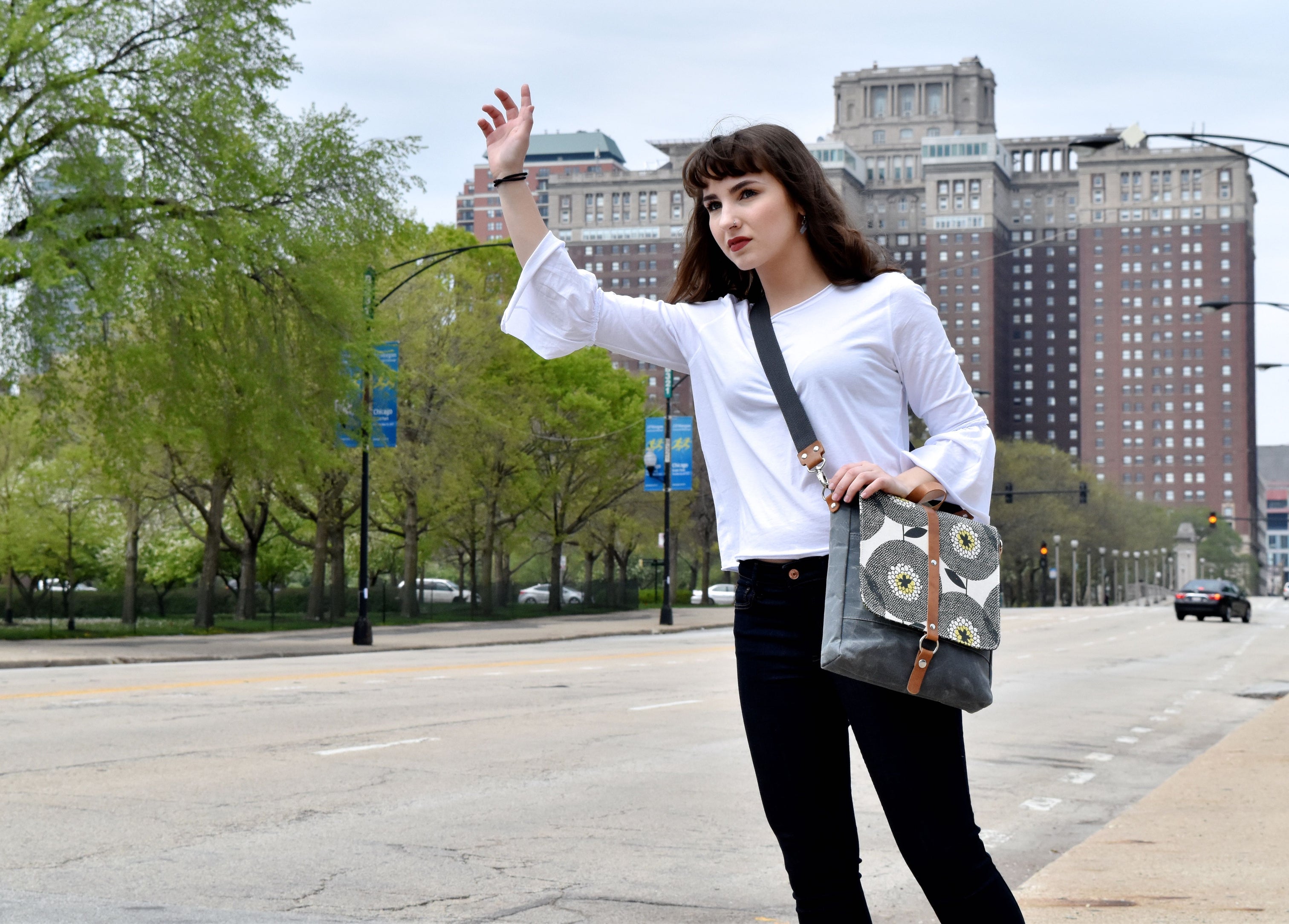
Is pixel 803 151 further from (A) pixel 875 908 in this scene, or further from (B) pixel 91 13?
(B) pixel 91 13

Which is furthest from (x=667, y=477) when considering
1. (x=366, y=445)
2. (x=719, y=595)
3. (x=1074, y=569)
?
(x=1074, y=569)

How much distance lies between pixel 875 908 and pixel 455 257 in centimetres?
3937

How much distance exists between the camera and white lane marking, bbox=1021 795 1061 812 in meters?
9.20

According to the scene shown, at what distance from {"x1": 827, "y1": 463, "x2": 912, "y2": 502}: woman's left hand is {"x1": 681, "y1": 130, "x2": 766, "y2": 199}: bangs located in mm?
689

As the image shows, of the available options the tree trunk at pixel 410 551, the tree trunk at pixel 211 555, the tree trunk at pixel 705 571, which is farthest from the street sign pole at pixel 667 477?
the tree trunk at pixel 705 571

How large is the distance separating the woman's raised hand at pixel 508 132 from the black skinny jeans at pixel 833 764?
3.23ft

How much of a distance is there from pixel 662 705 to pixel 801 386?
1274cm

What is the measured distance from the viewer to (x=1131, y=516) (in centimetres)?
13725

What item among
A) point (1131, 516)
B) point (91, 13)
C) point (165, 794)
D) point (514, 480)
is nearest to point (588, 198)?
point (1131, 516)

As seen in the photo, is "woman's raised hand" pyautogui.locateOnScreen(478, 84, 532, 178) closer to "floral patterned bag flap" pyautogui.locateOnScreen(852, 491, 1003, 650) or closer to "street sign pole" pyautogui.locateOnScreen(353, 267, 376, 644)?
"floral patterned bag flap" pyautogui.locateOnScreen(852, 491, 1003, 650)

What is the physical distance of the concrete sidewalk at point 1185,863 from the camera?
5.68 metres

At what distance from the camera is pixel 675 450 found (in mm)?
44438

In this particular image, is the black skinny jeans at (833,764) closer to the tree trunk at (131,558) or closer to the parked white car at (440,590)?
the tree trunk at (131,558)

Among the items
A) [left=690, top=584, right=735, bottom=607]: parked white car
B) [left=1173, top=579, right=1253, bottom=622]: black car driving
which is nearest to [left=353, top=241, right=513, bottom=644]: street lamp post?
[left=1173, top=579, right=1253, bottom=622]: black car driving
